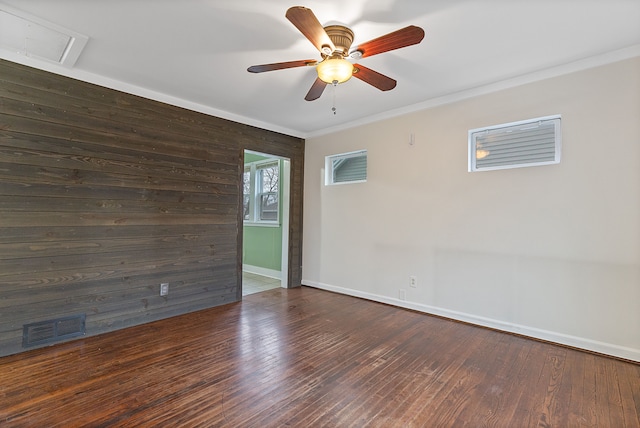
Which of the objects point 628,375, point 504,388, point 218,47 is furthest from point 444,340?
point 218,47

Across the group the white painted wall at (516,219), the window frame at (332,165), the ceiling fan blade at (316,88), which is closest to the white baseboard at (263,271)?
the white painted wall at (516,219)

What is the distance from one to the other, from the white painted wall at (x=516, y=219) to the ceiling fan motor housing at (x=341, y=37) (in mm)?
1785

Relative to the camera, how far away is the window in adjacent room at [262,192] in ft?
19.1

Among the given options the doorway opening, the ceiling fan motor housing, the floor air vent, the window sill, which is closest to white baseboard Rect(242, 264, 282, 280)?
the doorway opening

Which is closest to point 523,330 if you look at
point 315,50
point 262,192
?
point 315,50

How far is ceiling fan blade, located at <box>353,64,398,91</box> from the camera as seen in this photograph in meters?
2.27

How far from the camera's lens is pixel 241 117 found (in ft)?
13.4

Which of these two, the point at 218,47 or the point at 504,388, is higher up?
the point at 218,47

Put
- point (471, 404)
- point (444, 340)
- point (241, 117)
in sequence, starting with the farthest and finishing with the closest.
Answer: point (241, 117) < point (444, 340) < point (471, 404)

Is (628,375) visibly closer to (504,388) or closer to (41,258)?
(504,388)

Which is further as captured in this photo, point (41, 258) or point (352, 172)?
point (352, 172)

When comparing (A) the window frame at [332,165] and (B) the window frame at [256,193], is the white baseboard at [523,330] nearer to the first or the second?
(A) the window frame at [332,165]

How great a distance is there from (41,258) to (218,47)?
92.2 inches

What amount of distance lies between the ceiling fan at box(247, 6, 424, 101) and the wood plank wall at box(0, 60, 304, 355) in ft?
5.82
